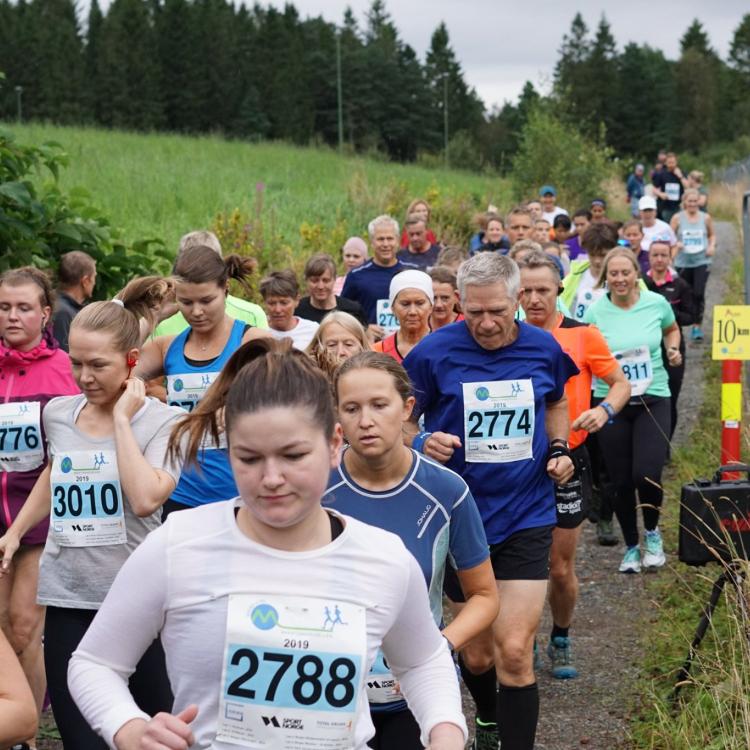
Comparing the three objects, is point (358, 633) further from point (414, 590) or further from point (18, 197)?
point (18, 197)

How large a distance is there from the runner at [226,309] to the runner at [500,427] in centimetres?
127

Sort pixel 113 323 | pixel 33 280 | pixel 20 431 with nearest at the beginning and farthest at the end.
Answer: pixel 113 323, pixel 20 431, pixel 33 280

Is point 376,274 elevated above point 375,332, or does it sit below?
above

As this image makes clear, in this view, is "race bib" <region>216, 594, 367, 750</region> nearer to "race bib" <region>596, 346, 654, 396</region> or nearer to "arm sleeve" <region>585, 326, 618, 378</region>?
"arm sleeve" <region>585, 326, 618, 378</region>

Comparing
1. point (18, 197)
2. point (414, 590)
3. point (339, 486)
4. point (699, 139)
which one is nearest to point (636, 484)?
point (18, 197)

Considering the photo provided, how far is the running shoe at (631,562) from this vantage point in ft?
27.6

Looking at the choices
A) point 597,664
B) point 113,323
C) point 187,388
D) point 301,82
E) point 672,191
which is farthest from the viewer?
point 301,82

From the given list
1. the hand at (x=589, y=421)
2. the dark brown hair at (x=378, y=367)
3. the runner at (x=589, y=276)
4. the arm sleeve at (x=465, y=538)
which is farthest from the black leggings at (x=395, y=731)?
the runner at (x=589, y=276)

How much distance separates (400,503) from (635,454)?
15.2ft

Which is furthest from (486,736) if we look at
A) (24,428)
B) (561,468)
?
(24,428)

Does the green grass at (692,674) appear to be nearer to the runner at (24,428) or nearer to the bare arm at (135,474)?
the bare arm at (135,474)

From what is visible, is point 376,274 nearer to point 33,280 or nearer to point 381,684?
point 33,280

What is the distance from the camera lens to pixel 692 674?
596 cm

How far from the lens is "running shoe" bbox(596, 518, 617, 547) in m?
9.38
